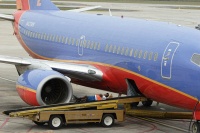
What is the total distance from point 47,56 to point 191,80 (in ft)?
35.3

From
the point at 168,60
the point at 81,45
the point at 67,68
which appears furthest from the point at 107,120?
the point at 81,45

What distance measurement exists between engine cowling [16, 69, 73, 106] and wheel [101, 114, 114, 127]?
66.8 inches

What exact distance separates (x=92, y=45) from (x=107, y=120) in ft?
13.9

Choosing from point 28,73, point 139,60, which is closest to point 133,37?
point 139,60

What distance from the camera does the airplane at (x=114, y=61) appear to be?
20.0 m

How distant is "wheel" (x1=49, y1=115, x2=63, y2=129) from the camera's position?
21.2 meters

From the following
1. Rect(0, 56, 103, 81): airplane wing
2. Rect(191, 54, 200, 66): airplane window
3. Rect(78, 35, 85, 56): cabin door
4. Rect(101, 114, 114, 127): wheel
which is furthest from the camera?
Rect(78, 35, 85, 56): cabin door

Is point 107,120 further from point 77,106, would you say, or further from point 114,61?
point 114,61

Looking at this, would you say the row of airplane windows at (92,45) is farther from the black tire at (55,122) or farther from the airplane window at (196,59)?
the black tire at (55,122)

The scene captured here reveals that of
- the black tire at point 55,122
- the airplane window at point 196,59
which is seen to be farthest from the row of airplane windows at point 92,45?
the black tire at point 55,122

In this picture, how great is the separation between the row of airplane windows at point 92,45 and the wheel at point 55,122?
144 inches

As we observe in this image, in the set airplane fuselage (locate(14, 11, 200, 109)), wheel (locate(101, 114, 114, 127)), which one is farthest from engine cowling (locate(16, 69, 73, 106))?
airplane fuselage (locate(14, 11, 200, 109))

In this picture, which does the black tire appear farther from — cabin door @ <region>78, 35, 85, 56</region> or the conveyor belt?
cabin door @ <region>78, 35, 85, 56</region>

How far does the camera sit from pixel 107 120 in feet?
71.9
